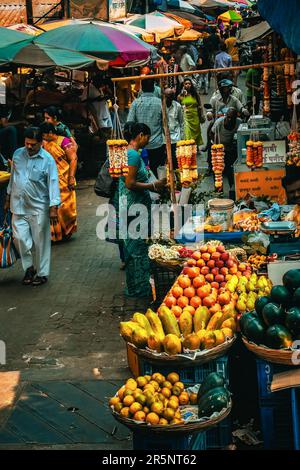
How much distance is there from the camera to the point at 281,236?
23.5 ft

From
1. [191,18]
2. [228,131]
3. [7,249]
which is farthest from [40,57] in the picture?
[191,18]

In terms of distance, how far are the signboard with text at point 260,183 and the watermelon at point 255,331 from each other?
4102mm

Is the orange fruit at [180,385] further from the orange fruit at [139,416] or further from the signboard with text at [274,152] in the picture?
the signboard with text at [274,152]

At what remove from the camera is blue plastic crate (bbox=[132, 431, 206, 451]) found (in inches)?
183

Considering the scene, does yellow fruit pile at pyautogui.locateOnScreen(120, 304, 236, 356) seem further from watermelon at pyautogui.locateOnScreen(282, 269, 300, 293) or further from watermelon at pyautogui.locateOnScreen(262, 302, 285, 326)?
watermelon at pyautogui.locateOnScreen(282, 269, 300, 293)

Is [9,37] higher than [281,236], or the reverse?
[9,37]

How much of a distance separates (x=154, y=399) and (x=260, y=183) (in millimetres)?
4856

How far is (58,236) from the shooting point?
430 inches

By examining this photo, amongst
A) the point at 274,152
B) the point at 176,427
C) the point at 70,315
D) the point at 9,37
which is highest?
the point at 9,37

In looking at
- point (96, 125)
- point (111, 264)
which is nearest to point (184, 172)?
point (111, 264)

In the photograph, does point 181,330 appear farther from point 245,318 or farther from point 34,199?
point 34,199

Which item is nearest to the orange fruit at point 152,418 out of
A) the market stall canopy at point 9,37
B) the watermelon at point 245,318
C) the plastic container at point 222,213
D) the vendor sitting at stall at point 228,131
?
the watermelon at point 245,318

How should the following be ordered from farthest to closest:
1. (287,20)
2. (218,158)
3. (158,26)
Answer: (158,26)
(218,158)
(287,20)
